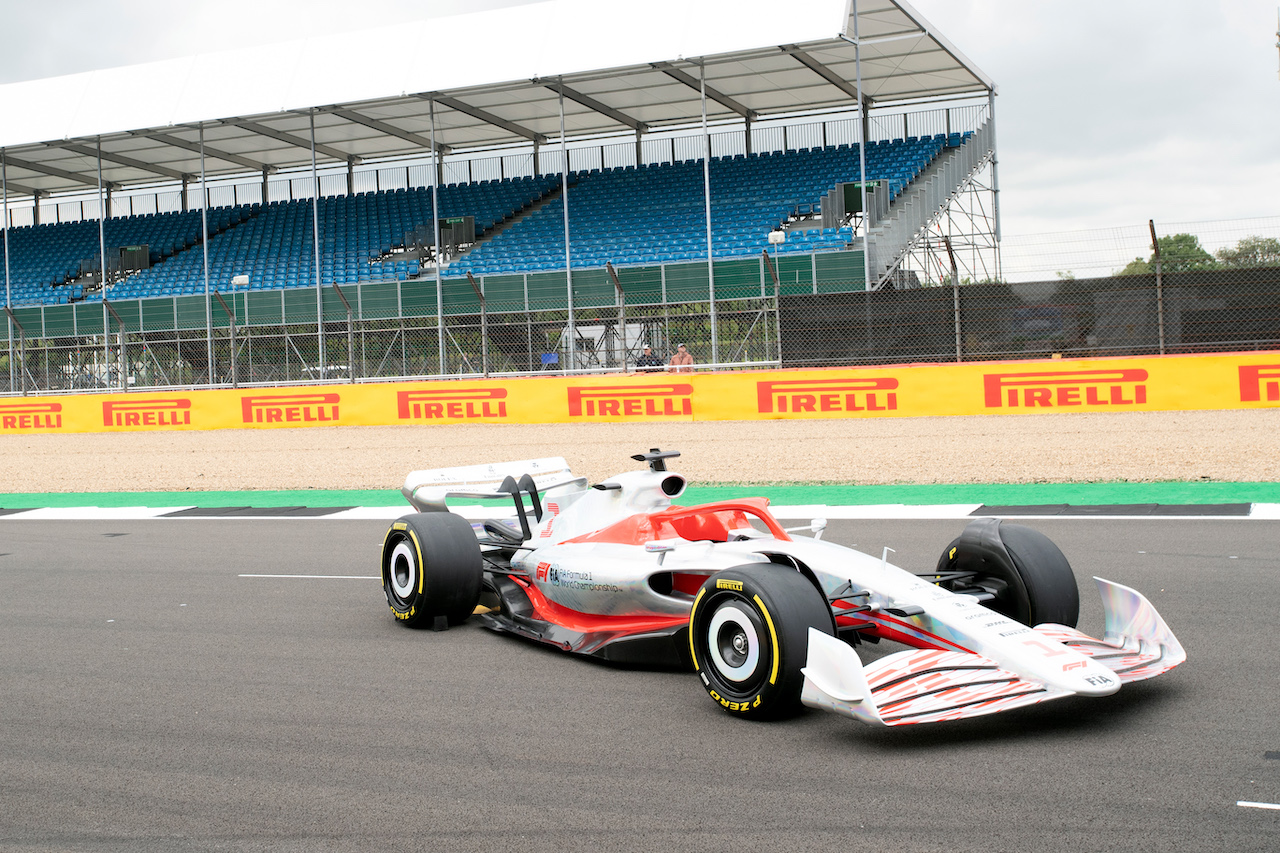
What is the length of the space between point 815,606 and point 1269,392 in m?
13.1

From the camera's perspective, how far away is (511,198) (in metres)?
33.4

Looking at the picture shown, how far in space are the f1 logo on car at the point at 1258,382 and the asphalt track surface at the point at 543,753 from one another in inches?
374

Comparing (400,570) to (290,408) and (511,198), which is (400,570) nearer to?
(290,408)

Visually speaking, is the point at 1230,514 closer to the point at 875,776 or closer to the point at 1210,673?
the point at 1210,673

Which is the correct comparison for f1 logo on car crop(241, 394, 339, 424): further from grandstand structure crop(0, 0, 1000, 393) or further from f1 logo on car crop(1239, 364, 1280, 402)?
f1 logo on car crop(1239, 364, 1280, 402)

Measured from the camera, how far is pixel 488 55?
25328 mm

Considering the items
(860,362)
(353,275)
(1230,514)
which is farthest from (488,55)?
(1230,514)

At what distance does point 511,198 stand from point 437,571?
2780 cm

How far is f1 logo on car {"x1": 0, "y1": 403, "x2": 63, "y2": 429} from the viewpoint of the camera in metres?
23.1

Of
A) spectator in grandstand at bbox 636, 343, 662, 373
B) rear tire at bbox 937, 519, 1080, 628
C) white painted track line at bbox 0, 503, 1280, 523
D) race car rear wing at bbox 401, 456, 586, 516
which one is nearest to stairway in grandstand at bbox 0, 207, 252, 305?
spectator in grandstand at bbox 636, 343, 662, 373

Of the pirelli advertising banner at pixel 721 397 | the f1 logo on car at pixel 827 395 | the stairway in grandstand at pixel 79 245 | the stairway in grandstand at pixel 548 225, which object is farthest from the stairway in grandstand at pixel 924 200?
the stairway in grandstand at pixel 79 245

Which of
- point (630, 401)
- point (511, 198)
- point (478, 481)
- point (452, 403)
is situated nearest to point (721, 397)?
point (630, 401)

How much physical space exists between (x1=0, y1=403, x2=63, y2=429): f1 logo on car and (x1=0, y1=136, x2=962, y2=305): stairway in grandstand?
Result: 8.91 meters

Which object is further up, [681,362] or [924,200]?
[924,200]
